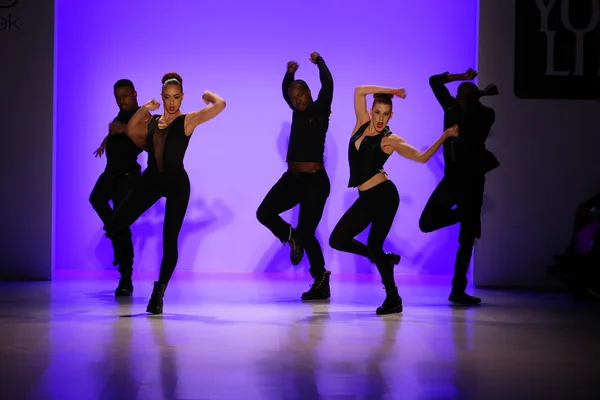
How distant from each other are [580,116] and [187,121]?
3869 millimetres

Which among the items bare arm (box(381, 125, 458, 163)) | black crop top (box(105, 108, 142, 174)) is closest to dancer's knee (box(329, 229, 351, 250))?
bare arm (box(381, 125, 458, 163))

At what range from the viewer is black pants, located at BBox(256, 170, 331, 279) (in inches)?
294

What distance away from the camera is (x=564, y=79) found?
27.4 feet

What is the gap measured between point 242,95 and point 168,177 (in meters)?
3.29

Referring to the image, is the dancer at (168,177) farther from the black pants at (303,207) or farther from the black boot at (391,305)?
the black boot at (391,305)

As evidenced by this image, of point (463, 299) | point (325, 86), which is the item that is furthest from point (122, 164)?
point (463, 299)

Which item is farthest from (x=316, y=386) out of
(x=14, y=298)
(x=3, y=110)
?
(x=3, y=110)

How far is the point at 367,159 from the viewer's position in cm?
652

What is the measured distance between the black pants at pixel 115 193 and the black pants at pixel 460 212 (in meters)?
2.40

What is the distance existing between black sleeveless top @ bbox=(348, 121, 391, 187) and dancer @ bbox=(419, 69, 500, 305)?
1.09 metres

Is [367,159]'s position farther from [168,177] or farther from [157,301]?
[157,301]

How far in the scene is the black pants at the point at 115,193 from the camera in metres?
7.53

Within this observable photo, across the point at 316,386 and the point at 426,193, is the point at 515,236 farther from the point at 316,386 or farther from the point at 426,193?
the point at 316,386

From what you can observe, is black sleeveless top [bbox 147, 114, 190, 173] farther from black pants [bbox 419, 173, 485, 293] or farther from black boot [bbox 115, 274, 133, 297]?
black pants [bbox 419, 173, 485, 293]
